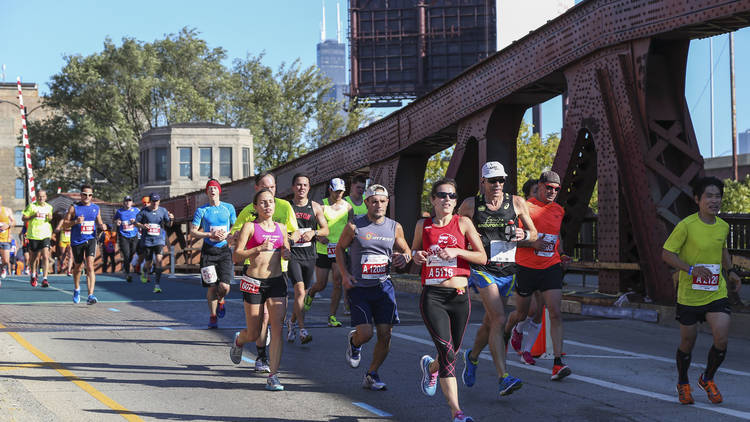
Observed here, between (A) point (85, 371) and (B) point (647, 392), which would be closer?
(B) point (647, 392)

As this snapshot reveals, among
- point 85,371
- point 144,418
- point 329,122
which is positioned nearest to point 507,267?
point 144,418

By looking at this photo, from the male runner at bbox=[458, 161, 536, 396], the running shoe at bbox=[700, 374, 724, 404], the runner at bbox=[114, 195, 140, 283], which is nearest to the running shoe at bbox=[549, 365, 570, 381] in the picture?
the male runner at bbox=[458, 161, 536, 396]

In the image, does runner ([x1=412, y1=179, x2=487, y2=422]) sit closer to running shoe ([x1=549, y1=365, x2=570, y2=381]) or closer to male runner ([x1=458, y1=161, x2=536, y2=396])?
male runner ([x1=458, y1=161, x2=536, y2=396])

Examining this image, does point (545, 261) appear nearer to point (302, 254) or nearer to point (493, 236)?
point (493, 236)

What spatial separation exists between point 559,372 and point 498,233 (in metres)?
1.28

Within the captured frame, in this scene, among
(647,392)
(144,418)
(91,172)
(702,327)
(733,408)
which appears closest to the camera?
(144,418)

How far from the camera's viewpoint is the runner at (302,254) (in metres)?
10.4

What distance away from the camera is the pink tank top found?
7.95 meters

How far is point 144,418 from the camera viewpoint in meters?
6.42

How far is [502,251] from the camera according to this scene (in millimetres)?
8031

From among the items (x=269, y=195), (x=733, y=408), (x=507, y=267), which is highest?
(x=269, y=195)

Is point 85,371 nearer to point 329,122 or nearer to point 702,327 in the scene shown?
point 702,327

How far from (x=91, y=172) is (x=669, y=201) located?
6552cm

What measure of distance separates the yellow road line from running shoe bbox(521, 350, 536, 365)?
4016 millimetres
